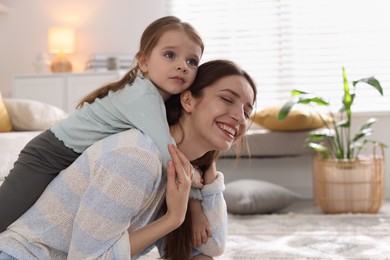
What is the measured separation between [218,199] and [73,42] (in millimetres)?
3508

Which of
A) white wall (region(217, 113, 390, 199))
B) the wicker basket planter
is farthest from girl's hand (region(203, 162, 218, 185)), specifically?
white wall (region(217, 113, 390, 199))

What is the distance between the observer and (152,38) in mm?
1568

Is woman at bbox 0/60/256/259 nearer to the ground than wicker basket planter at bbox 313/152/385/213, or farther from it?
farther from it

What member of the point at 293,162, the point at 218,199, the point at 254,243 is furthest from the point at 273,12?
the point at 218,199

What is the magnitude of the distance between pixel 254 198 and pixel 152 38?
2.00m

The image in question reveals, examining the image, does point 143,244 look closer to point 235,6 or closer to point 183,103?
point 183,103

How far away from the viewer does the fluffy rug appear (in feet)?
7.72

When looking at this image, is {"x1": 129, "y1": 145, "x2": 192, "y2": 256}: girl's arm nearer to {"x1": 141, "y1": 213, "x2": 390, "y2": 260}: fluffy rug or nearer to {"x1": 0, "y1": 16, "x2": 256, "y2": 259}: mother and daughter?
{"x1": 0, "y1": 16, "x2": 256, "y2": 259}: mother and daughter

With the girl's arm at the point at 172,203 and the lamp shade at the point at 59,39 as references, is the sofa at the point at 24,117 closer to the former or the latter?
the girl's arm at the point at 172,203

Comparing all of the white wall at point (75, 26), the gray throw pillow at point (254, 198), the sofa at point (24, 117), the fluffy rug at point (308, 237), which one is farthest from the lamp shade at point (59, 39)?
the fluffy rug at point (308, 237)

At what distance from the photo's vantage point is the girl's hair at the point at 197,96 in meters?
1.51

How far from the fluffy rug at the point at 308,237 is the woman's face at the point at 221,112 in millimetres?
951

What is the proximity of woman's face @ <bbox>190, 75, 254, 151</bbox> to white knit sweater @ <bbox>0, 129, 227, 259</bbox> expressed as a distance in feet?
0.54

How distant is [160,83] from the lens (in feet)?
4.99
